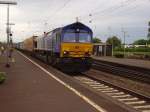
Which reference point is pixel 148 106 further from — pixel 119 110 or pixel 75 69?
pixel 75 69

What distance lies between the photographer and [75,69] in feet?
81.1

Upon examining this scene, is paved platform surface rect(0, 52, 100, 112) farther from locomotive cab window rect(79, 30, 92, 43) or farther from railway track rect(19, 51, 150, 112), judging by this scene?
locomotive cab window rect(79, 30, 92, 43)

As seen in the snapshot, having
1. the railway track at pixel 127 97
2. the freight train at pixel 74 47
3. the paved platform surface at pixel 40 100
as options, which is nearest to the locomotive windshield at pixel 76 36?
the freight train at pixel 74 47

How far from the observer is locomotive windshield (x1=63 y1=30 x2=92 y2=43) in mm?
24703

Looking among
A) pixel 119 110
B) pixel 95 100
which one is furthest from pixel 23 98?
pixel 119 110

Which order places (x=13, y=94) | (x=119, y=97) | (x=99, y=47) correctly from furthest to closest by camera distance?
(x=99, y=47) < (x=119, y=97) < (x=13, y=94)

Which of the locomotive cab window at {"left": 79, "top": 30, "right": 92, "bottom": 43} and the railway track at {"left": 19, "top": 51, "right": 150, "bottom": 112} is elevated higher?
the locomotive cab window at {"left": 79, "top": 30, "right": 92, "bottom": 43}

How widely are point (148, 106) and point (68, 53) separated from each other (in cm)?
1199


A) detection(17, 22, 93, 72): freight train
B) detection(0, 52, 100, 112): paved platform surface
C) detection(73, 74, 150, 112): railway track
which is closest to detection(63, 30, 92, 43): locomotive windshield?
detection(17, 22, 93, 72): freight train

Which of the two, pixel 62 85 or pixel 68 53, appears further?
pixel 68 53

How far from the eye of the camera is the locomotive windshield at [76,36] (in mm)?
24703

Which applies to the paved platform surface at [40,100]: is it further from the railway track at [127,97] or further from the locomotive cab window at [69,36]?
the locomotive cab window at [69,36]

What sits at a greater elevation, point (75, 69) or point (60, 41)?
point (60, 41)

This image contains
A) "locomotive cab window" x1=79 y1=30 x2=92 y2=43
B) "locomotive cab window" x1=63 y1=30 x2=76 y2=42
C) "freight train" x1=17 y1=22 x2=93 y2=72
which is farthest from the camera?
"locomotive cab window" x1=79 y1=30 x2=92 y2=43
